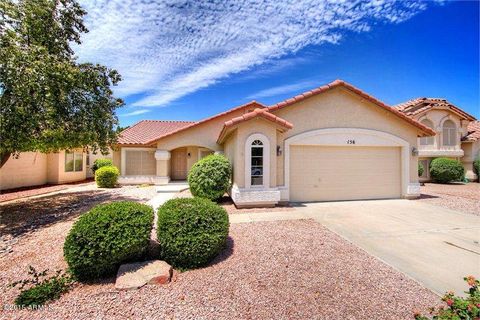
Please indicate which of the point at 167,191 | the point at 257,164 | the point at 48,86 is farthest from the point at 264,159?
the point at 48,86

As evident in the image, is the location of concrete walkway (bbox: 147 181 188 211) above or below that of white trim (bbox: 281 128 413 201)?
below

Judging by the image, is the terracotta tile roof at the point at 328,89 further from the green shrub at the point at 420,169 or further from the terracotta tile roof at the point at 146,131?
the terracotta tile roof at the point at 146,131

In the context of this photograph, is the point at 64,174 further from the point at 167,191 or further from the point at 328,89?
the point at 328,89

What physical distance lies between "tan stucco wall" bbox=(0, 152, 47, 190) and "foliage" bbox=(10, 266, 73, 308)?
14376 millimetres

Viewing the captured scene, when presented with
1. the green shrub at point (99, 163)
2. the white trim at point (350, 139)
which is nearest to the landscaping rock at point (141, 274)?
the white trim at point (350, 139)

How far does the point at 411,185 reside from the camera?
11828 millimetres

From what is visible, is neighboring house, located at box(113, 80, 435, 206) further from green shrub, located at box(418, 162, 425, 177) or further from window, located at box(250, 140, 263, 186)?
green shrub, located at box(418, 162, 425, 177)

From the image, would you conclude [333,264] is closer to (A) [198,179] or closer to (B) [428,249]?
(B) [428,249]

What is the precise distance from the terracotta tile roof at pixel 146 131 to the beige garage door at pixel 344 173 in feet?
36.1

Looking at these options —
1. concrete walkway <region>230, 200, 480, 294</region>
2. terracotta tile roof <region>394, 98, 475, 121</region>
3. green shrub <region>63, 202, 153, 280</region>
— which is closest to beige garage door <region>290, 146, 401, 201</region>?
concrete walkway <region>230, 200, 480, 294</region>

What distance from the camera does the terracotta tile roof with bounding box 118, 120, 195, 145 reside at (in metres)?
18.1

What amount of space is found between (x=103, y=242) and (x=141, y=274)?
96 centimetres

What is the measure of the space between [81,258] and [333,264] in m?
5.12

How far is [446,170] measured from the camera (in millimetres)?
18047
